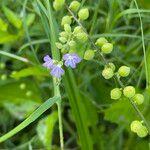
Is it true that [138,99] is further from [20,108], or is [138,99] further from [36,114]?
[20,108]

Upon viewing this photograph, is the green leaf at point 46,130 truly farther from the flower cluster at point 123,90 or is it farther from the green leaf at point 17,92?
the flower cluster at point 123,90

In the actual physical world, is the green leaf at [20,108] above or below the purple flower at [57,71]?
above

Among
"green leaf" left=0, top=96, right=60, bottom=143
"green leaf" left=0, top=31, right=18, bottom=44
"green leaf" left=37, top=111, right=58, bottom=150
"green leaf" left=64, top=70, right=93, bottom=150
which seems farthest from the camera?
"green leaf" left=0, top=31, right=18, bottom=44

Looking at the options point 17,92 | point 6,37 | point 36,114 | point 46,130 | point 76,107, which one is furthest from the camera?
point 17,92

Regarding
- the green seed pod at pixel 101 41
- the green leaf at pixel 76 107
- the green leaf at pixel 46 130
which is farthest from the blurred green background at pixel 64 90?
the green seed pod at pixel 101 41

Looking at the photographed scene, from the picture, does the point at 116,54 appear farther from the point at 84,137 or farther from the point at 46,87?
the point at 46,87

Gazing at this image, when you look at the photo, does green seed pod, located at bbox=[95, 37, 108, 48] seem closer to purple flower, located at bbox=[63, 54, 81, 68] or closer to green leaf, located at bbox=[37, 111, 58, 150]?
purple flower, located at bbox=[63, 54, 81, 68]

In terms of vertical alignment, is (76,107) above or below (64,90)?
below

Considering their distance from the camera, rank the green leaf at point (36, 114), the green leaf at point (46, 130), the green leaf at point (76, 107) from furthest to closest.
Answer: the green leaf at point (46, 130) < the green leaf at point (76, 107) < the green leaf at point (36, 114)

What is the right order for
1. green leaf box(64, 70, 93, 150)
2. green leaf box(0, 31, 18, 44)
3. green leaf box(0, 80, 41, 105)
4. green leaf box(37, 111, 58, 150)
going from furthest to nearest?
green leaf box(0, 80, 41, 105) < green leaf box(0, 31, 18, 44) < green leaf box(37, 111, 58, 150) < green leaf box(64, 70, 93, 150)

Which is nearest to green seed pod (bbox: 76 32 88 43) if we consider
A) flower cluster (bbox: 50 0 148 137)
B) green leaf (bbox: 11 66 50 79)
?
flower cluster (bbox: 50 0 148 137)

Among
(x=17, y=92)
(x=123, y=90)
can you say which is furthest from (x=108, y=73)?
(x=17, y=92)

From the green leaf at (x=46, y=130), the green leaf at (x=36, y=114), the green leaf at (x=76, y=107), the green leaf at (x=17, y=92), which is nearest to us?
the green leaf at (x=36, y=114)
